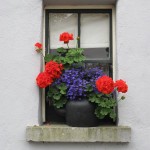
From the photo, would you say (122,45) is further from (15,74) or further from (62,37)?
(15,74)

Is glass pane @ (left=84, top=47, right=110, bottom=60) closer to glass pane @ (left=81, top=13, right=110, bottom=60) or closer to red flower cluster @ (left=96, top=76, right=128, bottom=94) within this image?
glass pane @ (left=81, top=13, right=110, bottom=60)

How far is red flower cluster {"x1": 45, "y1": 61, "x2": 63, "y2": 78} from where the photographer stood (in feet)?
13.3

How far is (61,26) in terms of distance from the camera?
4.48 m

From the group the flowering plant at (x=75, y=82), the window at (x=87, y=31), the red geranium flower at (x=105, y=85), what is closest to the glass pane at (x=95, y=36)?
the window at (x=87, y=31)

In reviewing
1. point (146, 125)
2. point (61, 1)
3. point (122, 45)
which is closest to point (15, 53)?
point (61, 1)

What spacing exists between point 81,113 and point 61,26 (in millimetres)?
1128

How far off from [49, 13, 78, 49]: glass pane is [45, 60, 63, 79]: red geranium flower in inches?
16.7

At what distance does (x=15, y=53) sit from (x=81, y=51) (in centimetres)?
75

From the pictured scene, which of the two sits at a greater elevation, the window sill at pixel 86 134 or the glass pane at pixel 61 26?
the glass pane at pixel 61 26

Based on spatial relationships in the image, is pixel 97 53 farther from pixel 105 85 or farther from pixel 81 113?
pixel 81 113

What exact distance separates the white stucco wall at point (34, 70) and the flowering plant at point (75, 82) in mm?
173

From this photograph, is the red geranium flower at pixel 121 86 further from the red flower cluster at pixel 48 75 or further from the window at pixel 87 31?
the red flower cluster at pixel 48 75

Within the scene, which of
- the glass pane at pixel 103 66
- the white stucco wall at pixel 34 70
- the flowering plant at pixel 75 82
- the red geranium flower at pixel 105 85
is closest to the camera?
the red geranium flower at pixel 105 85

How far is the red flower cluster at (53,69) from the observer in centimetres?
405
